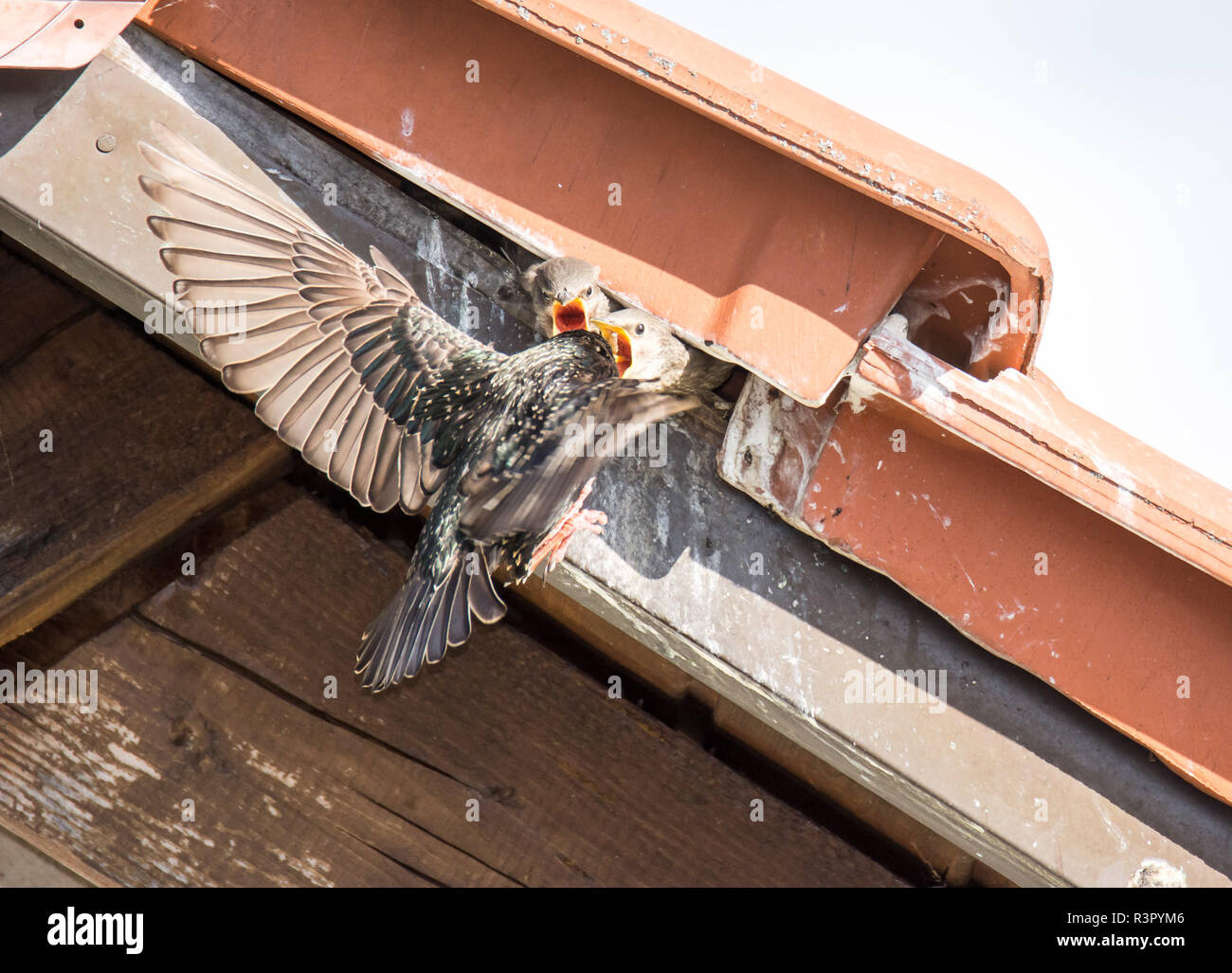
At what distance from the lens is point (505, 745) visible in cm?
225

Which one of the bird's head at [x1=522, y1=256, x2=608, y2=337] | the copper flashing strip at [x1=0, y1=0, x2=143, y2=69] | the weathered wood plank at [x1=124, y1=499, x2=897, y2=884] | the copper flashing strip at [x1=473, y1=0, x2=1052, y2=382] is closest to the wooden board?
the weathered wood plank at [x1=124, y1=499, x2=897, y2=884]

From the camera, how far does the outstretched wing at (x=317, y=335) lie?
6.29 ft

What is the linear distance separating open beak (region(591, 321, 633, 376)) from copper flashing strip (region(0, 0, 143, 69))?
3.38ft

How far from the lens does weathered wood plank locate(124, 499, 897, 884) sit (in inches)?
87.4

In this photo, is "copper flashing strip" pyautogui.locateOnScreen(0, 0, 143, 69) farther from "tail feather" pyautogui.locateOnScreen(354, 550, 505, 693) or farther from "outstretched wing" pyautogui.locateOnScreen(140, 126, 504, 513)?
"tail feather" pyautogui.locateOnScreen(354, 550, 505, 693)

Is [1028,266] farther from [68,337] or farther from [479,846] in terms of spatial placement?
[68,337]

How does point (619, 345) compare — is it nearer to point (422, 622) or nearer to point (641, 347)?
point (641, 347)

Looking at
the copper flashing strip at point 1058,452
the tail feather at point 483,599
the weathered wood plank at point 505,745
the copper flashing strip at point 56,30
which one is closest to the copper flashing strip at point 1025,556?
the copper flashing strip at point 1058,452

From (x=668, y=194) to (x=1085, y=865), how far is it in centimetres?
129

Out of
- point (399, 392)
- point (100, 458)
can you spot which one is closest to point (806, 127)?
point (399, 392)

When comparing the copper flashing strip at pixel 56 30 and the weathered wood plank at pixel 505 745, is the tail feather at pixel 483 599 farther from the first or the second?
the copper flashing strip at pixel 56 30

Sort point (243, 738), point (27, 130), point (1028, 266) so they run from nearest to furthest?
point (1028, 266), point (27, 130), point (243, 738)

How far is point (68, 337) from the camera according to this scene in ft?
7.34

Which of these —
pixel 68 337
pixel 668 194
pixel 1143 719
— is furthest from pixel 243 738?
pixel 1143 719
